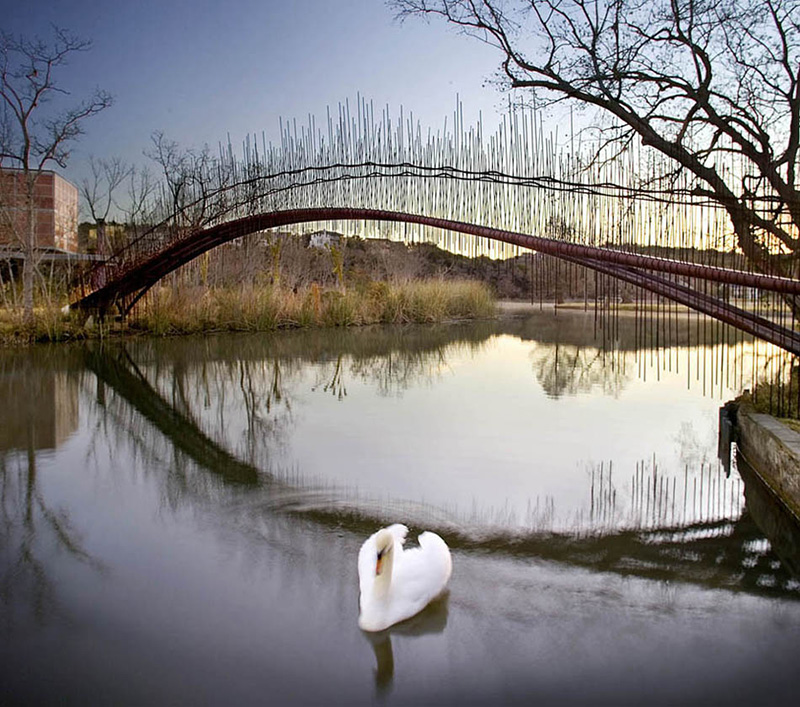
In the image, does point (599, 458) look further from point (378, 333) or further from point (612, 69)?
point (378, 333)

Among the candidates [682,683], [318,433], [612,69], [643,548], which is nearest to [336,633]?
[682,683]

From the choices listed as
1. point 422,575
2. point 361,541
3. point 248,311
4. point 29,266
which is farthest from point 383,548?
point 248,311

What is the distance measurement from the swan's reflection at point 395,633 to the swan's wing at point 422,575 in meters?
0.04

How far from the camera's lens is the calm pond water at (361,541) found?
10.1ft

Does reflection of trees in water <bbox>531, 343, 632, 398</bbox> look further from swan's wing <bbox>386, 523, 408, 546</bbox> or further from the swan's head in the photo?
the swan's head

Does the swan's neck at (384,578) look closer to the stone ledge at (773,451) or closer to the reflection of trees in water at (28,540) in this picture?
the reflection of trees in water at (28,540)

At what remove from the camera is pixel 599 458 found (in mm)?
6652

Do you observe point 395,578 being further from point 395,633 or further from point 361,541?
point 361,541

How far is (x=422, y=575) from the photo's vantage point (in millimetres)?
3680

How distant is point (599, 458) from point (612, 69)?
19.8 feet

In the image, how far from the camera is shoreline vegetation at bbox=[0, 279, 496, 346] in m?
16.2

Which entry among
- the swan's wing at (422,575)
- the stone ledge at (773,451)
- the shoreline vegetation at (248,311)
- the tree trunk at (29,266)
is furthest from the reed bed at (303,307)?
the swan's wing at (422,575)

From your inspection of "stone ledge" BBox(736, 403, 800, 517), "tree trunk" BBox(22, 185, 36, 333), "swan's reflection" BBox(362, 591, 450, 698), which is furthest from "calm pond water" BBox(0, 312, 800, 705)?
"tree trunk" BBox(22, 185, 36, 333)

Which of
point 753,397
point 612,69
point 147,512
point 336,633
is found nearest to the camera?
point 336,633
